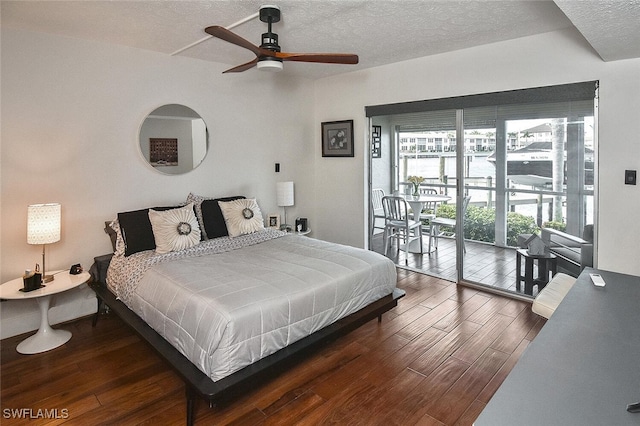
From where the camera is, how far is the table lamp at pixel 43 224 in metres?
3.04

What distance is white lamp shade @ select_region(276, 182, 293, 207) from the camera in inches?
197

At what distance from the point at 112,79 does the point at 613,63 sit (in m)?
4.59

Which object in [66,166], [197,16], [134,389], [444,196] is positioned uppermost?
[197,16]

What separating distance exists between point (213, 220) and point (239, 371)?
206cm

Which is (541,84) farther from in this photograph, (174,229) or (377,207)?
(174,229)

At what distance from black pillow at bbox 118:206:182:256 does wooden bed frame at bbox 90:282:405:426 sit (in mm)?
496

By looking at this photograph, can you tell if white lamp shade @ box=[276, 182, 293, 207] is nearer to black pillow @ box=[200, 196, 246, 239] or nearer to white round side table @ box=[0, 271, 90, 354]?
black pillow @ box=[200, 196, 246, 239]

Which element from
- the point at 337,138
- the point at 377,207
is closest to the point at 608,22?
the point at 377,207

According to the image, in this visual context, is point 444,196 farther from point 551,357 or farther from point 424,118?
point 551,357

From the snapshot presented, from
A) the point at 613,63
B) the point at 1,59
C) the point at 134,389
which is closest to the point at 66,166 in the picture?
the point at 1,59

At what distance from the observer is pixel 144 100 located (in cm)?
395

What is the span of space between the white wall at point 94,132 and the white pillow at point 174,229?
1.98 ft

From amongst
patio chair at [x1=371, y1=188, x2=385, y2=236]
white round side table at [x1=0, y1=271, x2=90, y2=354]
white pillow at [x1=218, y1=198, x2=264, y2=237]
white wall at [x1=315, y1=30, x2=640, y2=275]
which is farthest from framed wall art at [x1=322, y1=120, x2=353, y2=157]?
white round side table at [x1=0, y1=271, x2=90, y2=354]

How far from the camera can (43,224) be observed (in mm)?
3064
